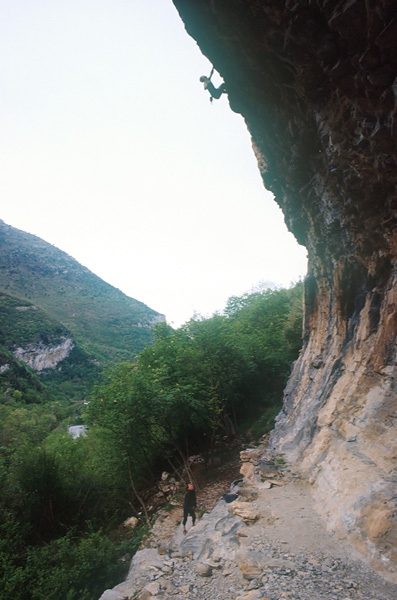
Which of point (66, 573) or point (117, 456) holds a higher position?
point (117, 456)

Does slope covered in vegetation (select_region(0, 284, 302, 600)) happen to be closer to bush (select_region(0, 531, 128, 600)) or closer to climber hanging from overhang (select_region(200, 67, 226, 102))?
bush (select_region(0, 531, 128, 600))

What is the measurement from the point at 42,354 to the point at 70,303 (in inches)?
1609

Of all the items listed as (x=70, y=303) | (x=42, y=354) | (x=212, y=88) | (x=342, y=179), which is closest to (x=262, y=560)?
(x=342, y=179)

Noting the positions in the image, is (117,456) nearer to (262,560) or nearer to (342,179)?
(262,560)

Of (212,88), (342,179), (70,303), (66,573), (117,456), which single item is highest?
(212,88)

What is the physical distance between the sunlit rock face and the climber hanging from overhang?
403 millimetres

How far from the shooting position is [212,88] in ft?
29.1

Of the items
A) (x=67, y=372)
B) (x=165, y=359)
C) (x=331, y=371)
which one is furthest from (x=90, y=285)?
(x=331, y=371)

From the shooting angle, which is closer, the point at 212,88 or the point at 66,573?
the point at 66,573

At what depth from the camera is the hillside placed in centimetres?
9179

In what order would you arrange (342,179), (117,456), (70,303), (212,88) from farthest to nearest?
(70,303)
(117,456)
(212,88)
(342,179)

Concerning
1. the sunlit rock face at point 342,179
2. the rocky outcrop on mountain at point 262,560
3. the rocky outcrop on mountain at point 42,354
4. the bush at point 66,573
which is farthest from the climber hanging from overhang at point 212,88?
the rocky outcrop on mountain at point 42,354

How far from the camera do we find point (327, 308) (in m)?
11.1

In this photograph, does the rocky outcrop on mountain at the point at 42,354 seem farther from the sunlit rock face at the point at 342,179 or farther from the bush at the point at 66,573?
the sunlit rock face at the point at 342,179
